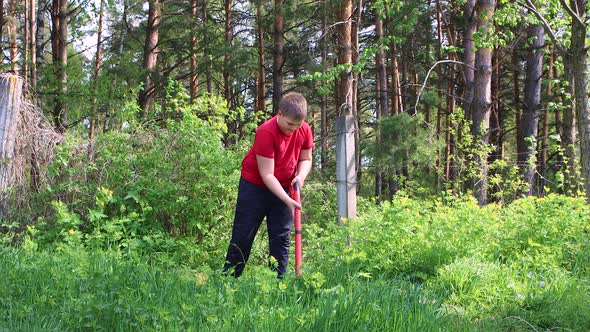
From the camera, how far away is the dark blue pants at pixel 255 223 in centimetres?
441

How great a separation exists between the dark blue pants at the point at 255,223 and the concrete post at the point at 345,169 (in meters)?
1.08

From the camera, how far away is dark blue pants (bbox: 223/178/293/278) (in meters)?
4.41

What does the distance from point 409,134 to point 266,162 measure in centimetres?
810

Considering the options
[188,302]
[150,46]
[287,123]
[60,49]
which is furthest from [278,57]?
[188,302]

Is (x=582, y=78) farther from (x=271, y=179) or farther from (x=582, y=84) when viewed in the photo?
(x=271, y=179)

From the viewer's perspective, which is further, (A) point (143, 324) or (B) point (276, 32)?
(B) point (276, 32)

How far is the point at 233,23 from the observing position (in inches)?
738

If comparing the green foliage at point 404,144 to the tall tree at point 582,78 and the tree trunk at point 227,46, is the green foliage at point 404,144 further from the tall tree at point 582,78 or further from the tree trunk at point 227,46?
the tree trunk at point 227,46

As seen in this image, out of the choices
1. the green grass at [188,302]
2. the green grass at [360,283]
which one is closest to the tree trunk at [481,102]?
the green grass at [360,283]

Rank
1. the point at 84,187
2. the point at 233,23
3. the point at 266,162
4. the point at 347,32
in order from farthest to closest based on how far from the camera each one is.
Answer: the point at 233,23, the point at 347,32, the point at 84,187, the point at 266,162

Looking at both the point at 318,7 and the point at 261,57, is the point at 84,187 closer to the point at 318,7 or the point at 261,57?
the point at 318,7

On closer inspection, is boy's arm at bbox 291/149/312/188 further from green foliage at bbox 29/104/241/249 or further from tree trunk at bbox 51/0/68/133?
tree trunk at bbox 51/0/68/133

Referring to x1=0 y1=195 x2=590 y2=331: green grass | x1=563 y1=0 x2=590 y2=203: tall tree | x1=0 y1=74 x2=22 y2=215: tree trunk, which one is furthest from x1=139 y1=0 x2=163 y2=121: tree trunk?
x1=563 y1=0 x2=590 y2=203: tall tree

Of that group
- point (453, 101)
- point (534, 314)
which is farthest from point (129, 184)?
point (453, 101)
